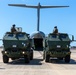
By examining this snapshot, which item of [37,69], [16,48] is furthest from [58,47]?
[37,69]

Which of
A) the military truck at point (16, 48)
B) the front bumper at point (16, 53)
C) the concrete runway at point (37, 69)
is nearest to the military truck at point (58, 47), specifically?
the military truck at point (16, 48)

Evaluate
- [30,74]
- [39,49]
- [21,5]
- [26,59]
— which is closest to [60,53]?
[26,59]

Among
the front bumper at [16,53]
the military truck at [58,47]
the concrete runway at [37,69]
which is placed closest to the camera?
the concrete runway at [37,69]

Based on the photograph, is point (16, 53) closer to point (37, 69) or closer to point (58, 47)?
point (58, 47)

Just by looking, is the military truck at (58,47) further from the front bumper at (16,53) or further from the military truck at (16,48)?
the front bumper at (16,53)

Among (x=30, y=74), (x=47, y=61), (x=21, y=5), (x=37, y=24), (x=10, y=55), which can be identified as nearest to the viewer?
(x=30, y=74)

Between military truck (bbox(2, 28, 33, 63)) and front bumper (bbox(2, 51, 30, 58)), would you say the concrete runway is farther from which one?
military truck (bbox(2, 28, 33, 63))

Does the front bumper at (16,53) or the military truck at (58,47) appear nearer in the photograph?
the front bumper at (16,53)

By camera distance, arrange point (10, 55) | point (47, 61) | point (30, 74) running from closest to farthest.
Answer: point (30, 74) < point (10, 55) < point (47, 61)

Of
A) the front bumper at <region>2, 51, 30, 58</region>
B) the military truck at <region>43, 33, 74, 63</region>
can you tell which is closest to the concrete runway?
the front bumper at <region>2, 51, 30, 58</region>

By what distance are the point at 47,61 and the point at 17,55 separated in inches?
128

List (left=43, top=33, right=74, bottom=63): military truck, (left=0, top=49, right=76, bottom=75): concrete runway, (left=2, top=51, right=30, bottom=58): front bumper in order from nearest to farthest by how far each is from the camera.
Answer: (left=0, top=49, right=76, bottom=75): concrete runway, (left=2, top=51, right=30, bottom=58): front bumper, (left=43, top=33, right=74, bottom=63): military truck

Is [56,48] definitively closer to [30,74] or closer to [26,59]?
[26,59]

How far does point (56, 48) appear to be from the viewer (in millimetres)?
26781
